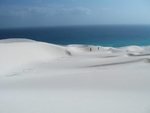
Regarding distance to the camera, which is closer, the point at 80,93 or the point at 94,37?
the point at 80,93

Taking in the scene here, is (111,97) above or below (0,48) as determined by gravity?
below

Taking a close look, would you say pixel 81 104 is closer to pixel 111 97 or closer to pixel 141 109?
pixel 111 97

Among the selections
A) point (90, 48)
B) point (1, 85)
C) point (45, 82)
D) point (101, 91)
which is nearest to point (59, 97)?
point (101, 91)

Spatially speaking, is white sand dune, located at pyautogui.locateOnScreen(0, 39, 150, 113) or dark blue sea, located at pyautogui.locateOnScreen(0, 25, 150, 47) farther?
dark blue sea, located at pyautogui.locateOnScreen(0, 25, 150, 47)

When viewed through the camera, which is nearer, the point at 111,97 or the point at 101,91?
the point at 111,97

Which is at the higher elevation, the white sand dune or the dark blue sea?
the white sand dune

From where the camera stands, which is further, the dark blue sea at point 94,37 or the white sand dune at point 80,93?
the dark blue sea at point 94,37

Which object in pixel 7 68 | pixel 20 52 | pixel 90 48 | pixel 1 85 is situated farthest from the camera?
pixel 90 48

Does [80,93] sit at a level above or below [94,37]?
above

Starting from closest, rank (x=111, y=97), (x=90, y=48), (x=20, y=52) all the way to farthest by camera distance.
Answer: (x=111, y=97) → (x=20, y=52) → (x=90, y=48)

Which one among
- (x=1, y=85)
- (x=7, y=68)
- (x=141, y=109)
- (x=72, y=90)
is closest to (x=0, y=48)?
(x=7, y=68)

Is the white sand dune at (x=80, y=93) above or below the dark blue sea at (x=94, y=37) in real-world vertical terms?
above
